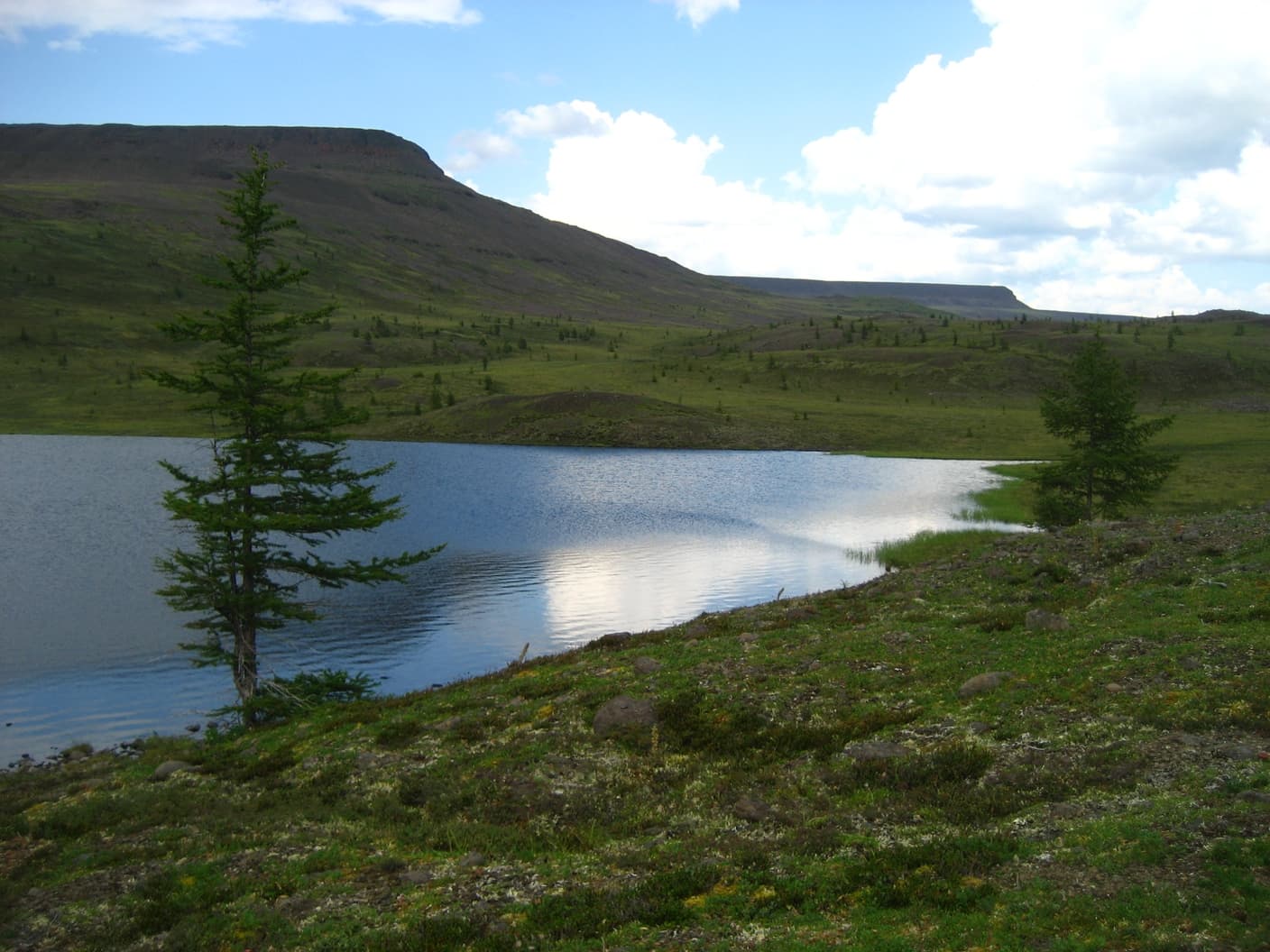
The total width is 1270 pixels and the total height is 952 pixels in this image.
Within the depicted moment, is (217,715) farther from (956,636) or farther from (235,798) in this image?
(956,636)

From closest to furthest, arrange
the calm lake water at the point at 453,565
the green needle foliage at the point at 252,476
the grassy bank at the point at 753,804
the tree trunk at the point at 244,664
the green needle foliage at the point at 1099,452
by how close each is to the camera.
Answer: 1. the grassy bank at the point at 753,804
2. the green needle foliage at the point at 252,476
3. the tree trunk at the point at 244,664
4. the calm lake water at the point at 453,565
5. the green needle foliage at the point at 1099,452

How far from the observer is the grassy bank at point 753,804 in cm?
1441

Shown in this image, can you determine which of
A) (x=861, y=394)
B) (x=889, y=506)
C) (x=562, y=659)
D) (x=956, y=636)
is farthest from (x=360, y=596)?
(x=861, y=394)

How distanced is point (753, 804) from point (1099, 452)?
45.4 meters

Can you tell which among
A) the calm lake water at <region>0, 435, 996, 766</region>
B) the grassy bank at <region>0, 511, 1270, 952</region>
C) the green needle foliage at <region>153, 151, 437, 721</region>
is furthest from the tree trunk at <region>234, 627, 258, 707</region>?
the grassy bank at <region>0, 511, 1270, 952</region>

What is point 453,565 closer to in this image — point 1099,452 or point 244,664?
point 244,664

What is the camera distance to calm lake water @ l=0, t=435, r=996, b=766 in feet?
136

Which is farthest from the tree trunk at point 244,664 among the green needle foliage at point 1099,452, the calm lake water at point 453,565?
the green needle foliage at point 1099,452

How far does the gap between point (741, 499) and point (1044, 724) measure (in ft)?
229

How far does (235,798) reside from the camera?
79.5 ft

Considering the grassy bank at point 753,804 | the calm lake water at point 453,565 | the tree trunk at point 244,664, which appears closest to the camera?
the grassy bank at point 753,804

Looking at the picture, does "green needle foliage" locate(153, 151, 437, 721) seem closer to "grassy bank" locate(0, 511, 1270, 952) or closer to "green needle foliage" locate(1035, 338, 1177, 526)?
"grassy bank" locate(0, 511, 1270, 952)

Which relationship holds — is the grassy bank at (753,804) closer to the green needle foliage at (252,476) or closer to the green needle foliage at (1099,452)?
the green needle foliage at (252,476)

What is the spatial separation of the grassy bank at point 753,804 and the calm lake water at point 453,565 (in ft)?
37.2
